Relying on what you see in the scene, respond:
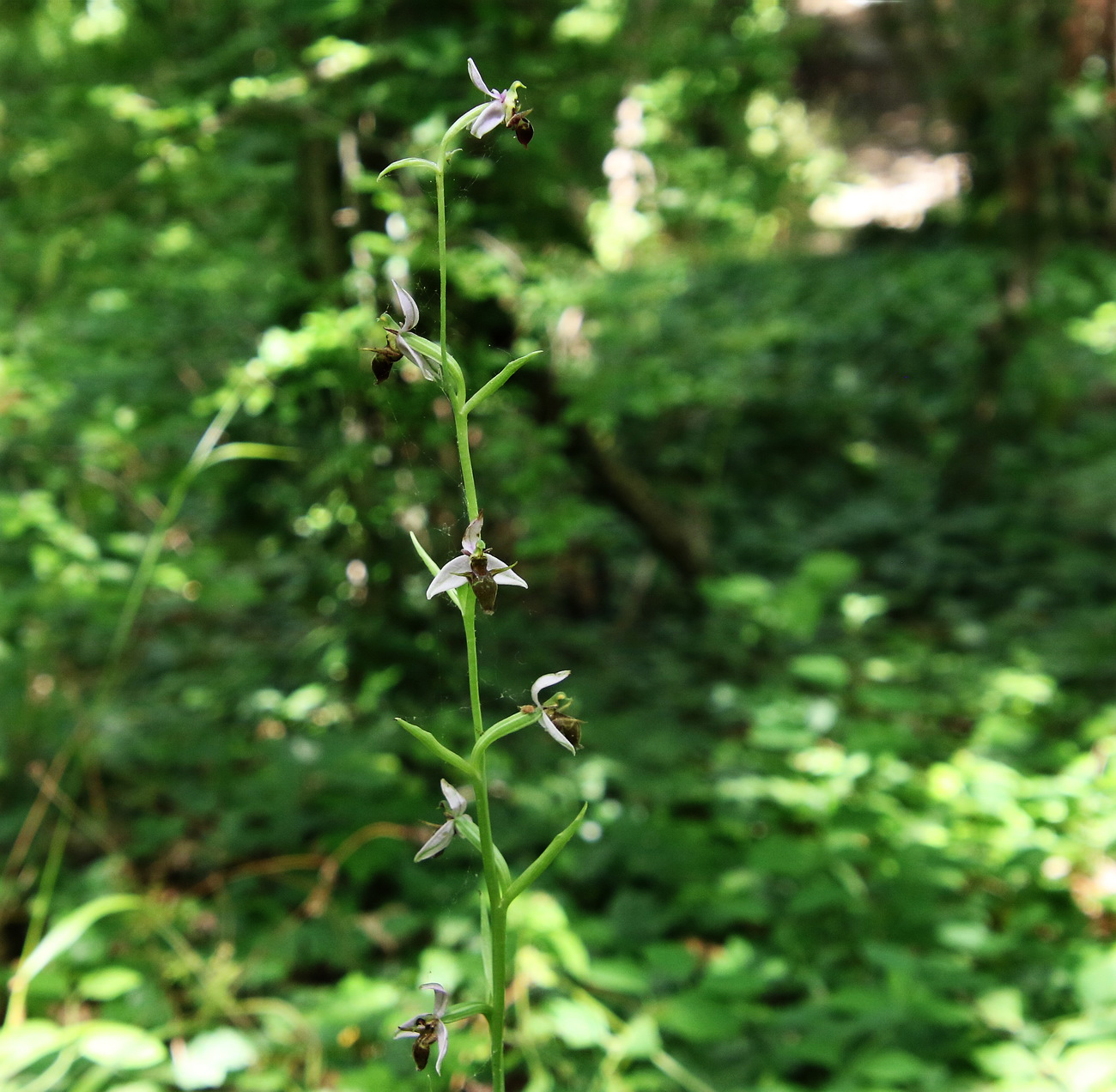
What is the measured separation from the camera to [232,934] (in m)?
2.43

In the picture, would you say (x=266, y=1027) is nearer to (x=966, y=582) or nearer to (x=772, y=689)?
(x=772, y=689)

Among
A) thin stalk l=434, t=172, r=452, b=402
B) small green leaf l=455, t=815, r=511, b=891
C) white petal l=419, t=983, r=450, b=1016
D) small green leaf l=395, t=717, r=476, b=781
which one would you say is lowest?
white petal l=419, t=983, r=450, b=1016

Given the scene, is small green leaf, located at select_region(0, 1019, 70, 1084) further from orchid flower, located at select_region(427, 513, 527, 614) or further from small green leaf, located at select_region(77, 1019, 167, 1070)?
orchid flower, located at select_region(427, 513, 527, 614)

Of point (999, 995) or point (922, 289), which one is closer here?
point (999, 995)

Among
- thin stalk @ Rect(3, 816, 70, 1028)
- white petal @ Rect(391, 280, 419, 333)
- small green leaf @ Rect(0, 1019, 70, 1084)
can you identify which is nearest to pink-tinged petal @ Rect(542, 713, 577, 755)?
white petal @ Rect(391, 280, 419, 333)

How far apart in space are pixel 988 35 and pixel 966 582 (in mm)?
2887

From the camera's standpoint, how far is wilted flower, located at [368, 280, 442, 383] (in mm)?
821

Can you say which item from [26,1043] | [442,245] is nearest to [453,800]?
[442,245]

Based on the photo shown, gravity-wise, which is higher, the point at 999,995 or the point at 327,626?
the point at 327,626

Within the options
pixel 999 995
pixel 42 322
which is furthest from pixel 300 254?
pixel 999 995

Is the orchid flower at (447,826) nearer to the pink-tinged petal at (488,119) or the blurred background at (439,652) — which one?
the pink-tinged petal at (488,119)

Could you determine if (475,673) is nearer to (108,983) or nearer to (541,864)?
(541,864)

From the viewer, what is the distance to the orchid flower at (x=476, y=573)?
81 centimetres

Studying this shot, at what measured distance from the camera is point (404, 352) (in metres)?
0.85
